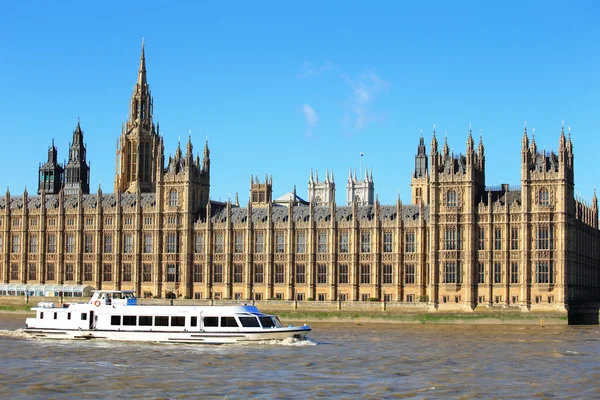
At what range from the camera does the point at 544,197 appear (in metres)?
126

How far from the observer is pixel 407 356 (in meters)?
78.6

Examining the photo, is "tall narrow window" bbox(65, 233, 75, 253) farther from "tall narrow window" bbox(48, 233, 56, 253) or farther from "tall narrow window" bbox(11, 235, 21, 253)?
"tall narrow window" bbox(11, 235, 21, 253)

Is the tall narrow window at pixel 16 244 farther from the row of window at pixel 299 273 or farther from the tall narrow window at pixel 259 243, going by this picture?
the tall narrow window at pixel 259 243

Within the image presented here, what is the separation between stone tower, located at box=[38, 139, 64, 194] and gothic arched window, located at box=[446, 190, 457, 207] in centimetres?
7610

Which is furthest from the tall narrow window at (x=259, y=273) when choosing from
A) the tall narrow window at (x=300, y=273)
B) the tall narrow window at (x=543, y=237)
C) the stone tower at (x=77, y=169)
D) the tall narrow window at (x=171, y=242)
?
the stone tower at (x=77, y=169)

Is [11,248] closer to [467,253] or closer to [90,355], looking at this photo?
[467,253]

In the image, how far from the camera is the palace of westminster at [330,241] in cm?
12669

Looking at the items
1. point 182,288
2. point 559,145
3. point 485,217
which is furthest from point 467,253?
point 182,288

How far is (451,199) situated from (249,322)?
51.0 metres

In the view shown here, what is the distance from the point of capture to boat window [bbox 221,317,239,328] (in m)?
86.8

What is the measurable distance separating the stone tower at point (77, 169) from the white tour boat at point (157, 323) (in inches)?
3430

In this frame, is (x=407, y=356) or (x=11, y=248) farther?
(x=11, y=248)

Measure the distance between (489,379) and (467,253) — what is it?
64.8 m

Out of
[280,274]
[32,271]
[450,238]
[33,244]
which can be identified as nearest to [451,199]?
[450,238]
